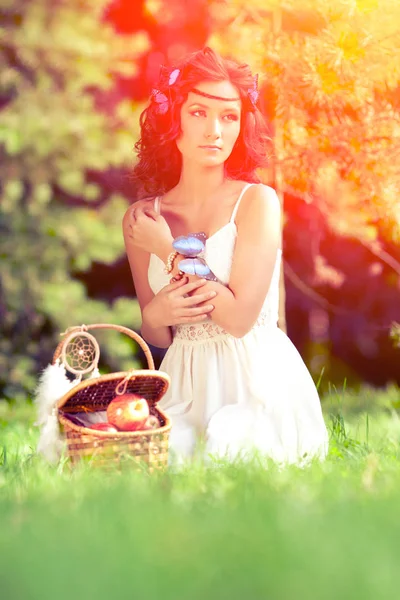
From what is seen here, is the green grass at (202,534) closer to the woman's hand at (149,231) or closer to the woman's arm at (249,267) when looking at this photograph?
the woman's arm at (249,267)

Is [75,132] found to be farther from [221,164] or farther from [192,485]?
[192,485]

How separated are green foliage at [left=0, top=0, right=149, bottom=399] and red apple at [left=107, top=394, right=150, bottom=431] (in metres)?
2.59

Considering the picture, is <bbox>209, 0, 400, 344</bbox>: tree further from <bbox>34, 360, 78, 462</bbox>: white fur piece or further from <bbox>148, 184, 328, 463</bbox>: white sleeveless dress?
<bbox>34, 360, 78, 462</bbox>: white fur piece

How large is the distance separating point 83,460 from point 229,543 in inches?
35.5

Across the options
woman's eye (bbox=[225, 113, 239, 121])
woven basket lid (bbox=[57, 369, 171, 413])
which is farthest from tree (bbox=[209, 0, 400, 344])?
woven basket lid (bbox=[57, 369, 171, 413])

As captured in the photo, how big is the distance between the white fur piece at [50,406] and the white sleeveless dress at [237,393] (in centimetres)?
37

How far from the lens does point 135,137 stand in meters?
5.14

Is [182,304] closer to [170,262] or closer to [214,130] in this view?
[170,262]

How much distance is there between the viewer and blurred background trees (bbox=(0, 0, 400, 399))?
3814 mm

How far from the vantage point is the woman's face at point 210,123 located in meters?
2.80

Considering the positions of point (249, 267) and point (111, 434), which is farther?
point (249, 267)

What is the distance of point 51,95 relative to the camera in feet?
16.3

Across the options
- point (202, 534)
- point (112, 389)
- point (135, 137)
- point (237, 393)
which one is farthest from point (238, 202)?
point (135, 137)

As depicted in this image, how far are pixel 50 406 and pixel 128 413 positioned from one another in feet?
0.90
